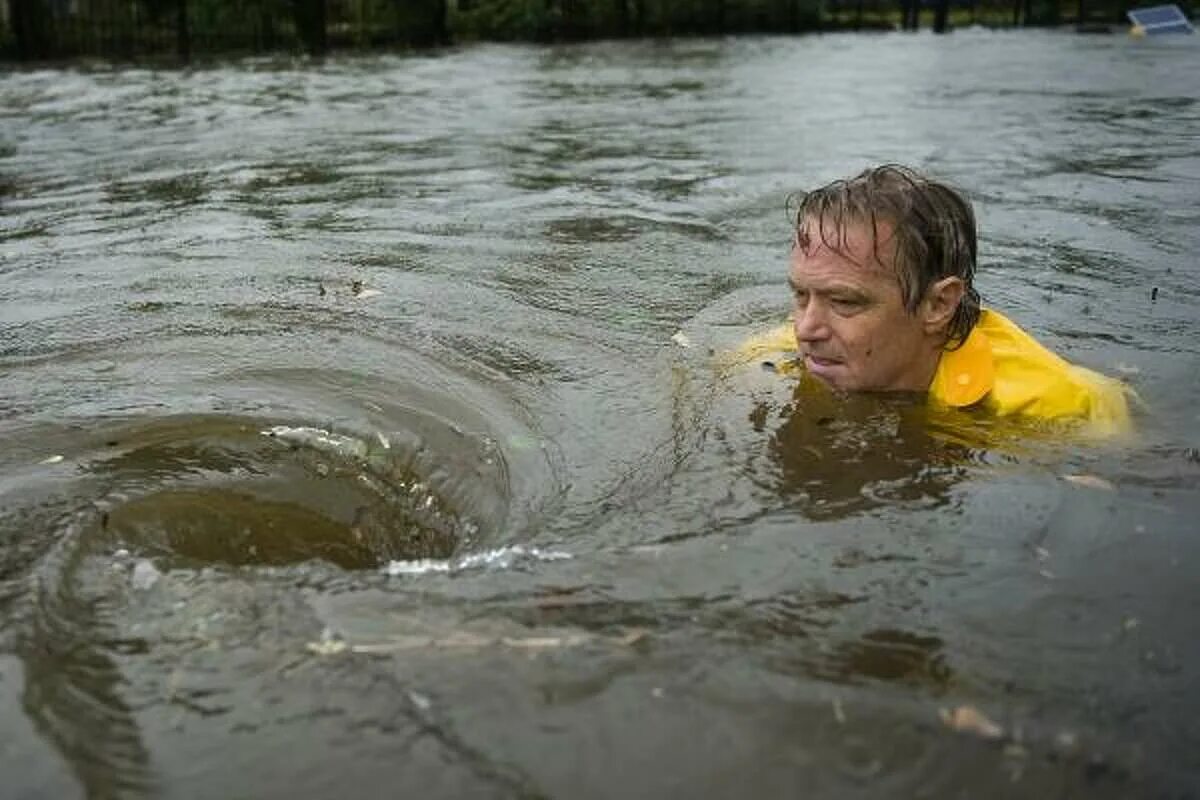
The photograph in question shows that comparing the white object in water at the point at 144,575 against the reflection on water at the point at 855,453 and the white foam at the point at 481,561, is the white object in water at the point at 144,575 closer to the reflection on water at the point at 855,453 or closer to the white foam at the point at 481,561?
the white foam at the point at 481,561

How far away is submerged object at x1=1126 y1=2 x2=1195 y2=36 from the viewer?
102 feet

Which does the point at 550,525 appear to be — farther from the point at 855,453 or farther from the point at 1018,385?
the point at 1018,385

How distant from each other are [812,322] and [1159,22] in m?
33.3

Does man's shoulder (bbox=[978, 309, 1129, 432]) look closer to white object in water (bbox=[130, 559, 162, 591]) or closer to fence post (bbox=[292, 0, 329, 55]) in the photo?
white object in water (bbox=[130, 559, 162, 591])

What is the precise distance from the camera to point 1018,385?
12.3 feet

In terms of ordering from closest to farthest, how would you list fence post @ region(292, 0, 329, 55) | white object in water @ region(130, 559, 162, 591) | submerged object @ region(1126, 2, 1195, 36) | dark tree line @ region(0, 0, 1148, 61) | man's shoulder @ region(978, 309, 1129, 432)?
white object in water @ region(130, 559, 162, 591), man's shoulder @ region(978, 309, 1129, 432), dark tree line @ region(0, 0, 1148, 61), fence post @ region(292, 0, 329, 55), submerged object @ region(1126, 2, 1195, 36)

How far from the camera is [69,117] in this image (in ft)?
43.9

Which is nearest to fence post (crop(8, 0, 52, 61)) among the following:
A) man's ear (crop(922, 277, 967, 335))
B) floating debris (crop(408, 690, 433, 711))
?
man's ear (crop(922, 277, 967, 335))

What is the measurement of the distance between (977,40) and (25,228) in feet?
96.1

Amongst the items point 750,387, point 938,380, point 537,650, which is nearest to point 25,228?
point 750,387

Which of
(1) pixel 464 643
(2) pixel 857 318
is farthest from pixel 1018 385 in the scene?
(1) pixel 464 643

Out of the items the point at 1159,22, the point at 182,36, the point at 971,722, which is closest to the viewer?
the point at 971,722

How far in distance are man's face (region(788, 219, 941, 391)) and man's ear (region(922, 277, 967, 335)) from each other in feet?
0.10

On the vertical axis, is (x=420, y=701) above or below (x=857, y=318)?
below
